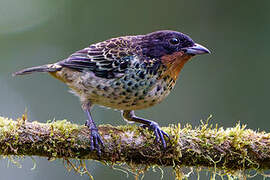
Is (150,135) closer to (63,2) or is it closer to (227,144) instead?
(227,144)

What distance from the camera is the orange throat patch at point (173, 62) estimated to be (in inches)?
171

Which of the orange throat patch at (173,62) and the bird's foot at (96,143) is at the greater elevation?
the orange throat patch at (173,62)

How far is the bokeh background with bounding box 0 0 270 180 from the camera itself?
7.21 m

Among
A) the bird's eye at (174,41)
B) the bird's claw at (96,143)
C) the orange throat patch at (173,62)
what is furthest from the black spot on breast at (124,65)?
the bird's claw at (96,143)

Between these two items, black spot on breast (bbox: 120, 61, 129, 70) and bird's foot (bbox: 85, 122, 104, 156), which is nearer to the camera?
bird's foot (bbox: 85, 122, 104, 156)

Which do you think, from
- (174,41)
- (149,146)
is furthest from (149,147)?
(174,41)

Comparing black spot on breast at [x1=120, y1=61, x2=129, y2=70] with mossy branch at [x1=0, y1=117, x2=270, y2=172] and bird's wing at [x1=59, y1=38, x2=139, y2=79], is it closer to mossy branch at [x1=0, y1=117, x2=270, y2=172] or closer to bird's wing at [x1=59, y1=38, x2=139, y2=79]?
bird's wing at [x1=59, y1=38, x2=139, y2=79]

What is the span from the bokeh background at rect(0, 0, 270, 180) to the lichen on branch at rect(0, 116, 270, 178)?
3.32 m

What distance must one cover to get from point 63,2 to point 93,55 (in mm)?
4357

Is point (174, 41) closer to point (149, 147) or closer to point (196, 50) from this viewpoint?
point (196, 50)

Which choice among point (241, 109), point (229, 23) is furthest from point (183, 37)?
point (229, 23)

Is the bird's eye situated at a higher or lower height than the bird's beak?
higher

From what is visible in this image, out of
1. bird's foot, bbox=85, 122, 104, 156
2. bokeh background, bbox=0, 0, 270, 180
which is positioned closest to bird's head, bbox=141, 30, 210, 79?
bird's foot, bbox=85, 122, 104, 156

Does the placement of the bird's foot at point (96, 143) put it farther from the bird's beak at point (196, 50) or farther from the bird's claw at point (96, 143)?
the bird's beak at point (196, 50)
